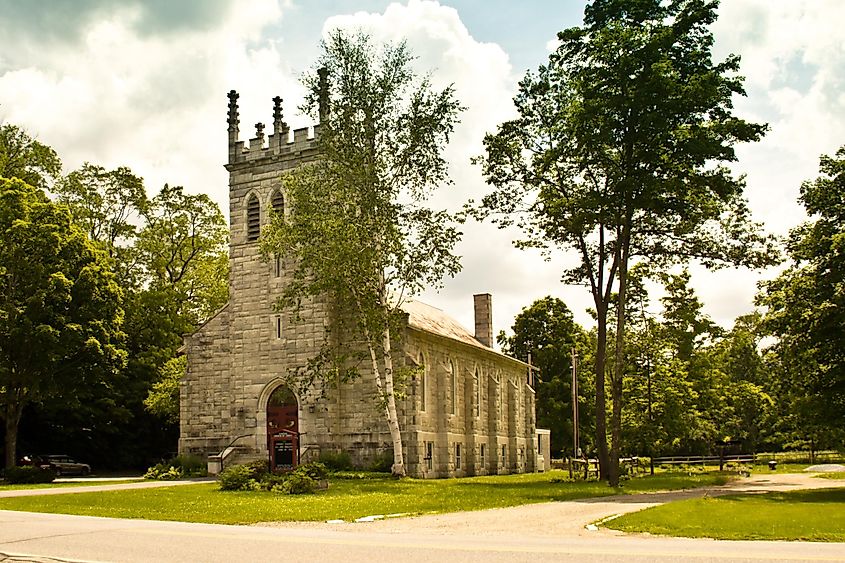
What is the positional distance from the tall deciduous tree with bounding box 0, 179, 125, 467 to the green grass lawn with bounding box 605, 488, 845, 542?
93.0 ft

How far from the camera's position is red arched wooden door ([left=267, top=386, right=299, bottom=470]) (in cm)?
3872

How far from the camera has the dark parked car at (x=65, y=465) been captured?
47.8 metres

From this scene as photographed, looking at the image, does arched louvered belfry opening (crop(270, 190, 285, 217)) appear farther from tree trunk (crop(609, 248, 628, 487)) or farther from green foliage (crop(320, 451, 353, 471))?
tree trunk (crop(609, 248, 628, 487))

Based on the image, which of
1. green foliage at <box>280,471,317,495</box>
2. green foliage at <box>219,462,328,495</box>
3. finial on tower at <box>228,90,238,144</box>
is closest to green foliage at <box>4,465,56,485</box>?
green foliage at <box>219,462,328,495</box>

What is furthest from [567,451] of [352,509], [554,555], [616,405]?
[554,555]

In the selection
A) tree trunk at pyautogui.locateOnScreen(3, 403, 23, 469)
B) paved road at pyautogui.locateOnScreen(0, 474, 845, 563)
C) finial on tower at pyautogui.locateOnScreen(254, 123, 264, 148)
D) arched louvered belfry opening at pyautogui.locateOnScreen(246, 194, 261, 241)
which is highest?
finial on tower at pyautogui.locateOnScreen(254, 123, 264, 148)

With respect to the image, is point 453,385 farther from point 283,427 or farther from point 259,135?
point 259,135

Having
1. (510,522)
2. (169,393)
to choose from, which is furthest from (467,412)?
(510,522)

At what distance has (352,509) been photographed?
22109mm

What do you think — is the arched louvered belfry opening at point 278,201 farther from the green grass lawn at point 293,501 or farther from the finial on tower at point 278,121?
the green grass lawn at point 293,501

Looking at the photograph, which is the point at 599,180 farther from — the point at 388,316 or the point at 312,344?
the point at 312,344

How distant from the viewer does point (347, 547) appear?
540 inches

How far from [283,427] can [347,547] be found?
1097 inches

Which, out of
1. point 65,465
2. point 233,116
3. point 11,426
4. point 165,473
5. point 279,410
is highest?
point 233,116
